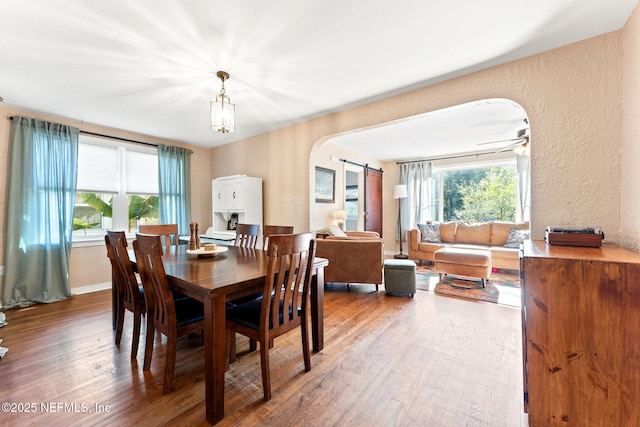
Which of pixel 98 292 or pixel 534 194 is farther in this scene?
pixel 98 292

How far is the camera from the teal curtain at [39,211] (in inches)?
122

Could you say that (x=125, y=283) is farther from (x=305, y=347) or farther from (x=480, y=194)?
(x=480, y=194)

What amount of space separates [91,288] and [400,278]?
429cm

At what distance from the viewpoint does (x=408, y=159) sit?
6328 millimetres

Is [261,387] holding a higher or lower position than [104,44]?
lower

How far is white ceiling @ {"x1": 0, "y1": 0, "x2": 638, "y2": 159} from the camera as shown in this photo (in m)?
1.59

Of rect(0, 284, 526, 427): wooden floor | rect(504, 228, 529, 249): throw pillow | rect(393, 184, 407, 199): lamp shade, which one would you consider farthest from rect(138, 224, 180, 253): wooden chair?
rect(504, 228, 529, 249): throw pillow

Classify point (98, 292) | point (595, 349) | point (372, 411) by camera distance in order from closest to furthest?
point (595, 349) < point (372, 411) < point (98, 292)

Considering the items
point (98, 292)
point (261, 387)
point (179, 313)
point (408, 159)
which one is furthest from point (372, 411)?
point (408, 159)

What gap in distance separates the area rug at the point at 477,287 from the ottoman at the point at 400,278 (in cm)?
51

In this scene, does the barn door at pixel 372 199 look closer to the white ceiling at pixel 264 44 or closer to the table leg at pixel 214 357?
the white ceiling at pixel 264 44

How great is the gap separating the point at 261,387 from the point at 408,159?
5819 millimetres

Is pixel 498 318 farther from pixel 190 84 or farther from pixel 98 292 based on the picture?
pixel 98 292

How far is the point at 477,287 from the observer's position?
12.1 ft
